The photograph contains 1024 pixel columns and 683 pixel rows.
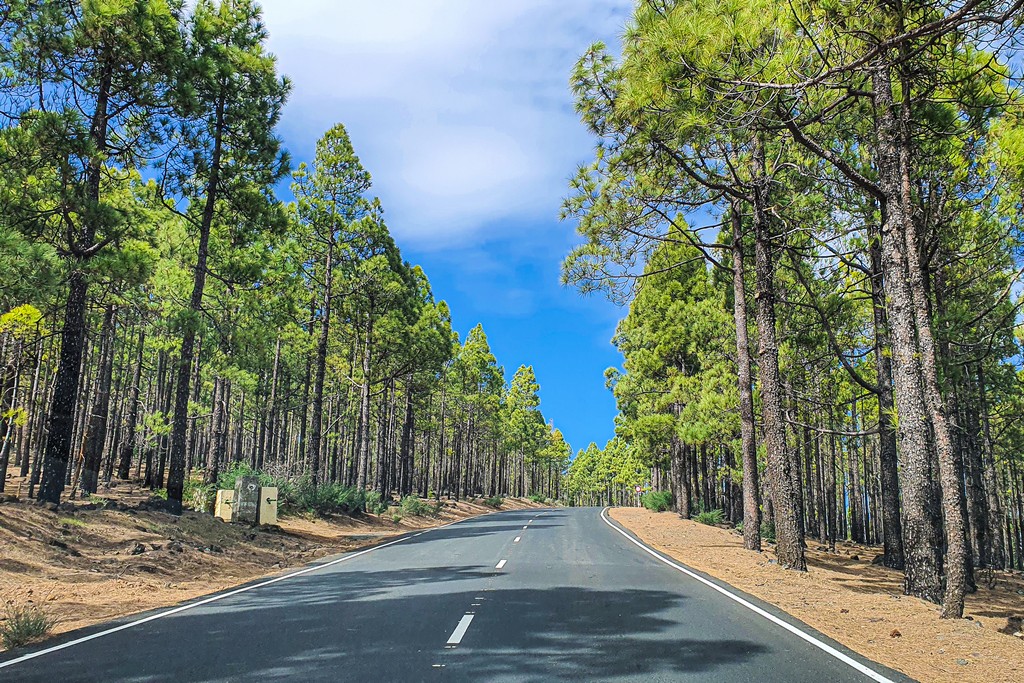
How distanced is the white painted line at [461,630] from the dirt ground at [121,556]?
4.78 metres

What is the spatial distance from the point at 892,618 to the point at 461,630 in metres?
5.82

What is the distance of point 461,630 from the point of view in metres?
7.27

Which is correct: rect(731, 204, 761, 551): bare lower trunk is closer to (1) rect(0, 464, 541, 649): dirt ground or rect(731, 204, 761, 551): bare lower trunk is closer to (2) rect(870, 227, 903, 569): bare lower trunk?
(2) rect(870, 227, 903, 569): bare lower trunk

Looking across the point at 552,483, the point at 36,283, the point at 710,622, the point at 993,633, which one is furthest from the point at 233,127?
the point at 552,483

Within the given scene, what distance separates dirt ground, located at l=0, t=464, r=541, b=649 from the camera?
989 cm

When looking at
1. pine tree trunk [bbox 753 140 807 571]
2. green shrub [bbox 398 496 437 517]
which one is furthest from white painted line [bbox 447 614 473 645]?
green shrub [bbox 398 496 437 517]

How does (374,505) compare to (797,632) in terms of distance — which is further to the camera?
(374,505)

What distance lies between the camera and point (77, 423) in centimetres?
3206

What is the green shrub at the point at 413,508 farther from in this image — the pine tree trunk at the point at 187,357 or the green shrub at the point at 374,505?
the pine tree trunk at the point at 187,357

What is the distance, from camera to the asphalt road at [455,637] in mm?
5605

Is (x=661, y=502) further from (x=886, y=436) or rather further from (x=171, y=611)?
(x=171, y=611)

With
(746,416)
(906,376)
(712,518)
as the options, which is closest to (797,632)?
(906,376)

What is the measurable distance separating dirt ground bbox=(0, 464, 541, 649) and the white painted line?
478 centimetres

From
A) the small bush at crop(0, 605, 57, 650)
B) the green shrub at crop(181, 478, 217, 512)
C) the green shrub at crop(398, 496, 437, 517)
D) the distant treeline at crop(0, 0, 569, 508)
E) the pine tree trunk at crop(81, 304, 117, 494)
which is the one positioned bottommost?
the green shrub at crop(398, 496, 437, 517)
